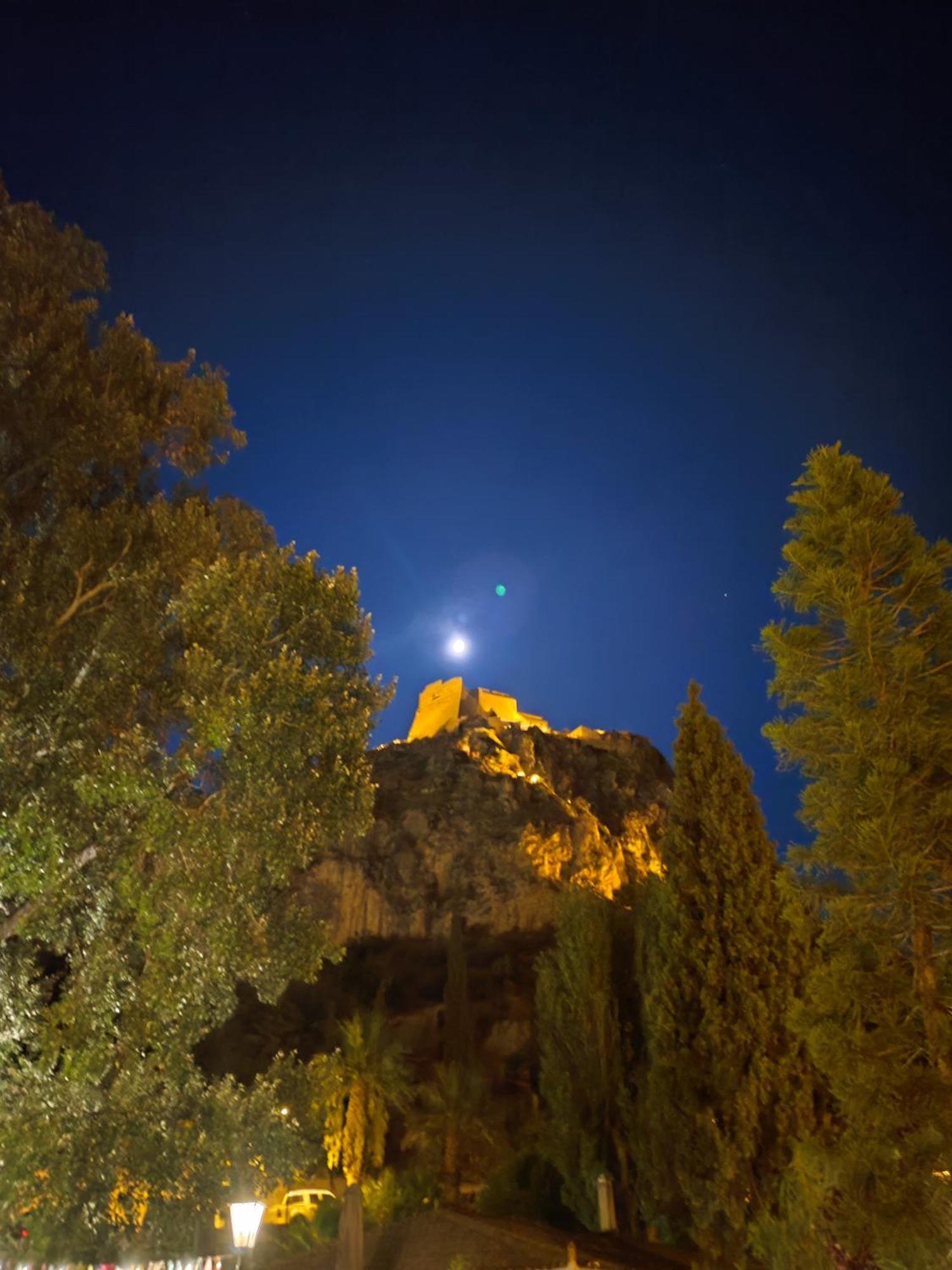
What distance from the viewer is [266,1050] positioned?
1581 inches

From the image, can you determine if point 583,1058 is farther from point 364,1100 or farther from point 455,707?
point 455,707

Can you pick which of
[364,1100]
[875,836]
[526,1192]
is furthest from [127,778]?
[364,1100]

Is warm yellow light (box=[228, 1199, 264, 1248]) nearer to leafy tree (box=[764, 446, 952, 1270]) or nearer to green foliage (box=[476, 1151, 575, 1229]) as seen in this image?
leafy tree (box=[764, 446, 952, 1270])

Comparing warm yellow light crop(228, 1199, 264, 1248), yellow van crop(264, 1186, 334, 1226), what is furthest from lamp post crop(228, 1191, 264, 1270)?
yellow van crop(264, 1186, 334, 1226)

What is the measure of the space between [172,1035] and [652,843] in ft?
170

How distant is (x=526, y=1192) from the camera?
23516 mm

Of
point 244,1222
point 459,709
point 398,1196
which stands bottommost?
point 398,1196

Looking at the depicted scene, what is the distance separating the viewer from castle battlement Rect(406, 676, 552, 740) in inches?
2783

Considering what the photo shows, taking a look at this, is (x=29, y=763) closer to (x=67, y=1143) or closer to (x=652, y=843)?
(x=67, y=1143)

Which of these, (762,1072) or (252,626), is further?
(762,1072)

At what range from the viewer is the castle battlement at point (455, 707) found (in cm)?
7069

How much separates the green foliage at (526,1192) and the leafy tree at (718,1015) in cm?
560

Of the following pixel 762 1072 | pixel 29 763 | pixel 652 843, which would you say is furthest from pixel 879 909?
pixel 652 843

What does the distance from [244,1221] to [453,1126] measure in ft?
63.5
